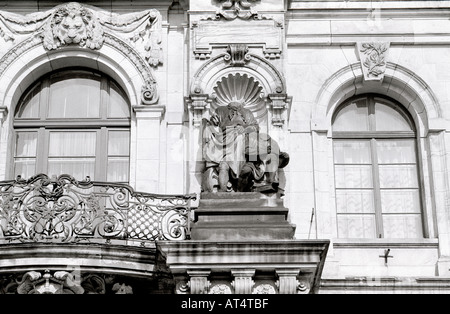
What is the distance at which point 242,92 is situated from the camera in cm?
1823

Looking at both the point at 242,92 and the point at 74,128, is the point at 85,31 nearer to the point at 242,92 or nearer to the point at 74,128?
the point at 74,128

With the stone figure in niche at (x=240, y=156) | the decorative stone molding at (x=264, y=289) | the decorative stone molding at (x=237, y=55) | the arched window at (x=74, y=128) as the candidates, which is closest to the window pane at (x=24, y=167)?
the arched window at (x=74, y=128)

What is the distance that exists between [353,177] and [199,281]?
13.4 ft

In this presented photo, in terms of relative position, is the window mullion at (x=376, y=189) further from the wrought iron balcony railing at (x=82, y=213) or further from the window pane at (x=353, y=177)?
the wrought iron balcony railing at (x=82, y=213)

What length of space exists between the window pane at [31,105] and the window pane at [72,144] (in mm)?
525

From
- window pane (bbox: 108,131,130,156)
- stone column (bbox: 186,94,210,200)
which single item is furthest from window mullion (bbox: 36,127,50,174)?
stone column (bbox: 186,94,210,200)

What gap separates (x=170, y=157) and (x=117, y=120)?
1251mm

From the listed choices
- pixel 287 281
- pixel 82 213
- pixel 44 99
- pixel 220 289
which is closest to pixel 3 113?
pixel 44 99

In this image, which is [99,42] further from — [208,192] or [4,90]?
[208,192]

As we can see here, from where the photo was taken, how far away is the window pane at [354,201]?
1814cm
